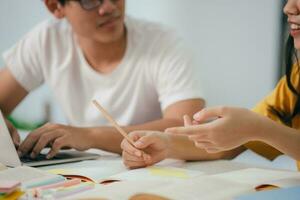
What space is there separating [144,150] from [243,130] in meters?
0.25

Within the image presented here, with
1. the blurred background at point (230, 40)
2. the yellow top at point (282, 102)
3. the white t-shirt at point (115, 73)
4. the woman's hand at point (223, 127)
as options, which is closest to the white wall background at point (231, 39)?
the blurred background at point (230, 40)

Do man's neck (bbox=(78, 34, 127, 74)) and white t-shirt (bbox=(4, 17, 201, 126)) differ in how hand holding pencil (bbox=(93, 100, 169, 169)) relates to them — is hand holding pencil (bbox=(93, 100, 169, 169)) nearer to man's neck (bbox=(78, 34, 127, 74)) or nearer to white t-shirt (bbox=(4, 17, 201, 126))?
white t-shirt (bbox=(4, 17, 201, 126))

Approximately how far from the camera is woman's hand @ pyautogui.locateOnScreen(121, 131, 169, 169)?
2.86 feet

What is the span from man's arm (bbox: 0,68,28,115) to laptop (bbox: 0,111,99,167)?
514mm

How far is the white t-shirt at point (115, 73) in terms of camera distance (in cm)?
131

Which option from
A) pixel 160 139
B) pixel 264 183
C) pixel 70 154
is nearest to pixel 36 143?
pixel 70 154

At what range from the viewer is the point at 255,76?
2.43 metres

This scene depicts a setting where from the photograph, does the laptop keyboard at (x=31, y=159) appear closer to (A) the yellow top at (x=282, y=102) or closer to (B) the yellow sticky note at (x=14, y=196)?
(B) the yellow sticky note at (x=14, y=196)

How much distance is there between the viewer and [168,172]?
819 mm

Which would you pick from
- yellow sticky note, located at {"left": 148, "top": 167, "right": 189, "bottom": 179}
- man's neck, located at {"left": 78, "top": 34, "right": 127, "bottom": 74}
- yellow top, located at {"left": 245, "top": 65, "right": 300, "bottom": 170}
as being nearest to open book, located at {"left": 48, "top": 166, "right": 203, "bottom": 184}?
yellow sticky note, located at {"left": 148, "top": 167, "right": 189, "bottom": 179}

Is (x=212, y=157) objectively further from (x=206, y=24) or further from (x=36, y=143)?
(x=206, y=24)

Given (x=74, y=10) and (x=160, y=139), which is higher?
(x=74, y=10)

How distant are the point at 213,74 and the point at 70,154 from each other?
1605mm

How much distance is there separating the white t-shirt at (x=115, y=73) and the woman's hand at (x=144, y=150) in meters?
0.35
